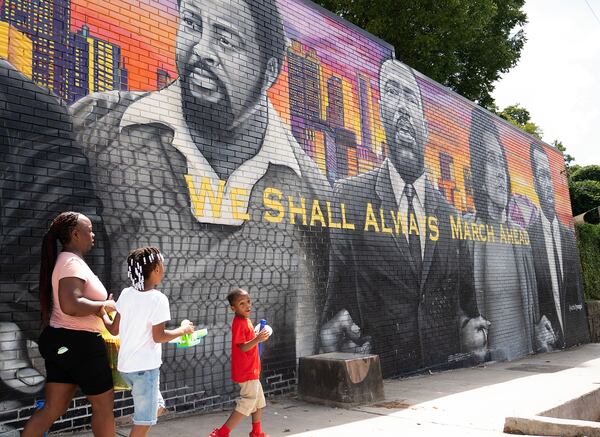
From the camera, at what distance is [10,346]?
4.03 m

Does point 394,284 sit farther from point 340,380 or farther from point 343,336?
point 340,380

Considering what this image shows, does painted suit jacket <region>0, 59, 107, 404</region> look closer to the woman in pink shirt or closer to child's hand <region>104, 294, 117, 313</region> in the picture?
the woman in pink shirt

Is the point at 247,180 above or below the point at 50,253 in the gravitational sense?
above

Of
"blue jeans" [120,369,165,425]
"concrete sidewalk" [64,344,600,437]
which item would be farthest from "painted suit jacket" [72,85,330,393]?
"blue jeans" [120,369,165,425]

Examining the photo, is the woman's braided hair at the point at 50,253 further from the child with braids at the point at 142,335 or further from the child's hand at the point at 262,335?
the child's hand at the point at 262,335

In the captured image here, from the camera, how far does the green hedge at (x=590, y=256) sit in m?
16.0

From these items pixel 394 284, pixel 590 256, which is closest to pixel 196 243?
pixel 394 284

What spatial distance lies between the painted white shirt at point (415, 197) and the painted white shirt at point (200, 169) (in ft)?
9.78

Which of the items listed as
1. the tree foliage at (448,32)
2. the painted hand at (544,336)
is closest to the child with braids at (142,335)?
the painted hand at (544,336)

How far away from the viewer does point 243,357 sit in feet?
13.3

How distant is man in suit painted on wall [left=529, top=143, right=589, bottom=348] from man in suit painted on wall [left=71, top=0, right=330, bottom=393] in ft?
27.9

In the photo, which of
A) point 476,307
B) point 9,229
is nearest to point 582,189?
point 476,307

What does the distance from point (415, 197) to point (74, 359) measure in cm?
718

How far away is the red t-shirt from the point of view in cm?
404
